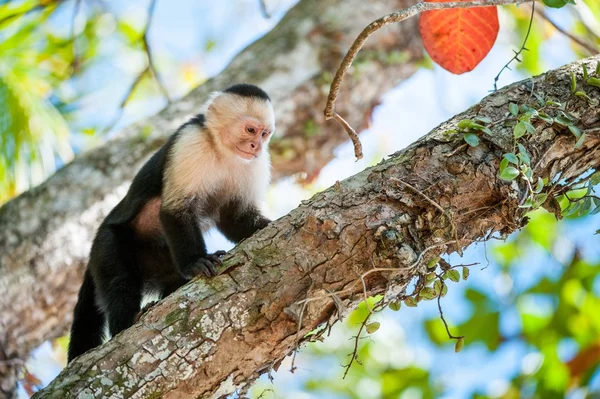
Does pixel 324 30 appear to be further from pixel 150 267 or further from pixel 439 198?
pixel 439 198

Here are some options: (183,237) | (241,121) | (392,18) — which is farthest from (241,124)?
(392,18)

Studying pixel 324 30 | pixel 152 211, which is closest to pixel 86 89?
pixel 324 30

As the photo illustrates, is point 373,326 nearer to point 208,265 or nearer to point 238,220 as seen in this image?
point 208,265

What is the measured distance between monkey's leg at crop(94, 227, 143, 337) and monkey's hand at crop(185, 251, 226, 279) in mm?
505

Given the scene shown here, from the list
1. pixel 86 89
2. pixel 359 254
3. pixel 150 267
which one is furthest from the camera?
pixel 86 89

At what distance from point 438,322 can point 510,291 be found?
1.80ft

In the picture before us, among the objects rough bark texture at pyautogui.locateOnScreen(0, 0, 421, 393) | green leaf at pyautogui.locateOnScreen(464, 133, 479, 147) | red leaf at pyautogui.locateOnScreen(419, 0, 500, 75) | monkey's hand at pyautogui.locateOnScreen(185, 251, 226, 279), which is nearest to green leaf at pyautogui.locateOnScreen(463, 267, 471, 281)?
green leaf at pyautogui.locateOnScreen(464, 133, 479, 147)

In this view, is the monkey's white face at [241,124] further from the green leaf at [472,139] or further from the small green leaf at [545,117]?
the small green leaf at [545,117]

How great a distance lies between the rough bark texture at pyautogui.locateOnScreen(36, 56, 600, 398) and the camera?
6.07ft

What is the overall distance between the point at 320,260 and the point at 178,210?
1172 mm

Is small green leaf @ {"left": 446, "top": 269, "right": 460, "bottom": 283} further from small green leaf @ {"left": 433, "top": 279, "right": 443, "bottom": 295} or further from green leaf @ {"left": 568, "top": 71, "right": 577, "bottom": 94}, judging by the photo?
green leaf @ {"left": 568, "top": 71, "right": 577, "bottom": 94}

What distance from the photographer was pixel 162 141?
415 cm

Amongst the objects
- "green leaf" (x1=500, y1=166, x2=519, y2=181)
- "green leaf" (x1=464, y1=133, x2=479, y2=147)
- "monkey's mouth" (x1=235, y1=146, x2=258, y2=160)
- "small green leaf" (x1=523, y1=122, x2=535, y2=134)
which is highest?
"monkey's mouth" (x1=235, y1=146, x2=258, y2=160)

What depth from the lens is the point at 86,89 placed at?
518 cm
